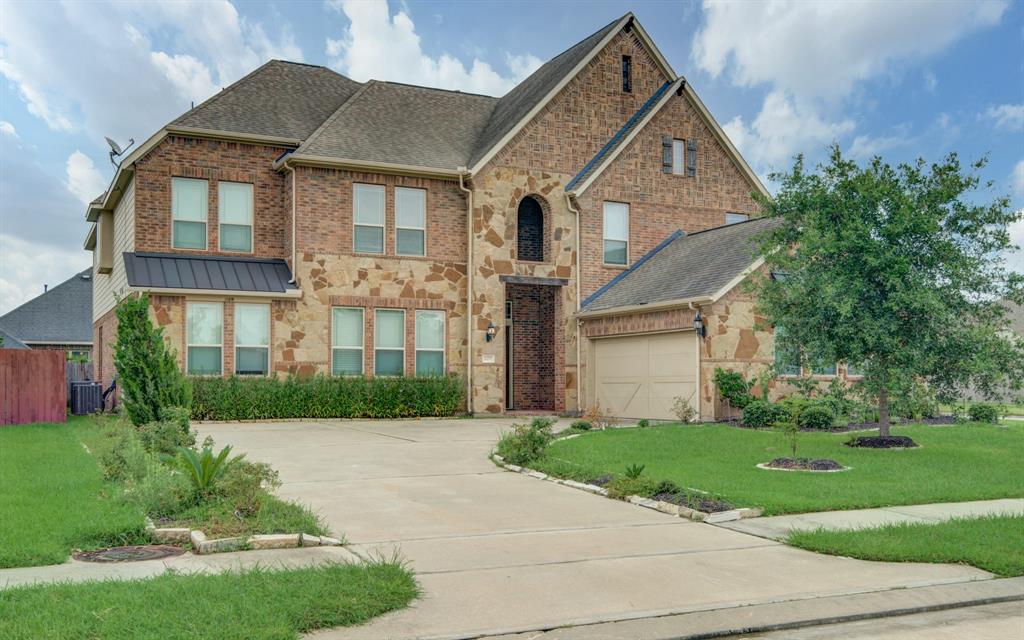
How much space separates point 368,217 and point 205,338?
5.22 m

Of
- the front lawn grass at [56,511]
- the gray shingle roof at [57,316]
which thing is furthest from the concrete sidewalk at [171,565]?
the gray shingle roof at [57,316]

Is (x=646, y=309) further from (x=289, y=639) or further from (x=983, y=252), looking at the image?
(x=289, y=639)

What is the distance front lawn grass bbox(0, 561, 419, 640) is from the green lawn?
515 centimetres

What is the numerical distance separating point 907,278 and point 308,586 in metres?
12.5

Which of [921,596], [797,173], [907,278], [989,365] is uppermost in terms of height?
[797,173]

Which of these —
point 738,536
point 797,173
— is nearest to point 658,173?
point 797,173

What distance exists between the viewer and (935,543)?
8.13m

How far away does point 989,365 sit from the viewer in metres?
15.0

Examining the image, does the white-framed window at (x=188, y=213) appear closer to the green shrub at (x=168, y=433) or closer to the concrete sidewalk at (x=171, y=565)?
the green shrub at (x=168, y=433)

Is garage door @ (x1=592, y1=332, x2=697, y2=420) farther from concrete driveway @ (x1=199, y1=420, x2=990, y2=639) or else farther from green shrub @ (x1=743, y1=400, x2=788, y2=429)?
concrete driveway @ (x1=199, y1=420, x2=990, y2=639)

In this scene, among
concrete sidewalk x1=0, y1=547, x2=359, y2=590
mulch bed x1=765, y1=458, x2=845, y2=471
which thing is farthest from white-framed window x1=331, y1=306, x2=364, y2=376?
concrete sidewalk x1=0, y1=547, x2=359, y2=590

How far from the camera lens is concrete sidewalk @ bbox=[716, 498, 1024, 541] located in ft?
29.9

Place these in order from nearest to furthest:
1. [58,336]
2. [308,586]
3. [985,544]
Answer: [308,586] → [985,544] → [58,336]

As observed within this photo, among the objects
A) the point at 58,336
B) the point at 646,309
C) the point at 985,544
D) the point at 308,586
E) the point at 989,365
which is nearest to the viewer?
the point at 308,586
